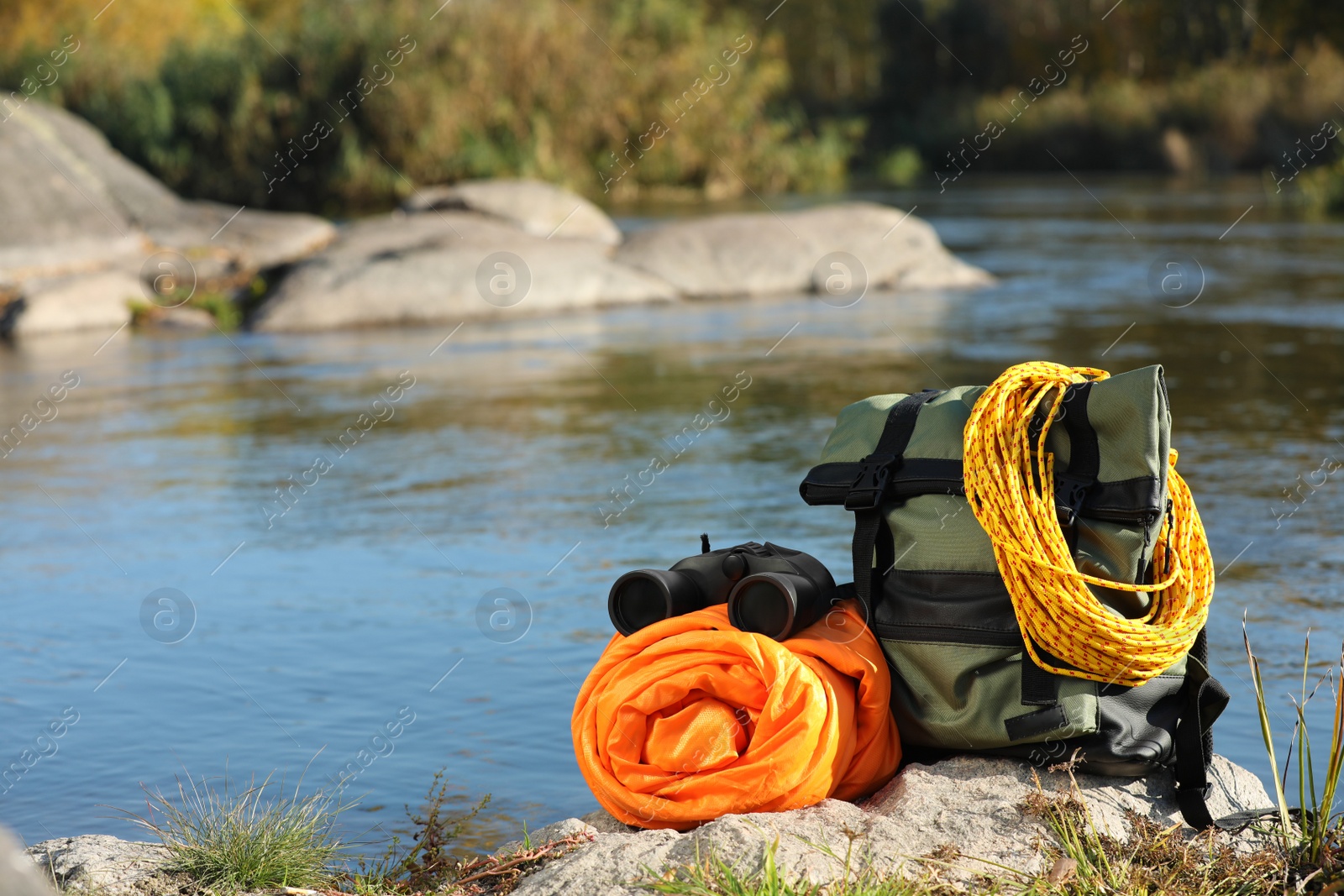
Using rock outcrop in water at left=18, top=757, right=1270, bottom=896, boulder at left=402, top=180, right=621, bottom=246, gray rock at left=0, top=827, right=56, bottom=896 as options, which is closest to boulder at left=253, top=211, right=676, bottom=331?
boulder at left=402, top=180, right=621, bottom=246

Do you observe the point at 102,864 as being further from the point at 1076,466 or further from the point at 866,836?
the point at 1076,466

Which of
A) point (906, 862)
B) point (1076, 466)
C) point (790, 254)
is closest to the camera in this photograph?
point (906, 862)

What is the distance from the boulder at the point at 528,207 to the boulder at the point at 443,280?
11.7 ft

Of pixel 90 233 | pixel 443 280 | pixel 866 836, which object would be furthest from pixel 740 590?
pixel 90 233

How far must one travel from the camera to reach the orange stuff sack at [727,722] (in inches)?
139

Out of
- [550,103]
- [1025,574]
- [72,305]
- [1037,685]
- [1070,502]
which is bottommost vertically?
[1037,685]

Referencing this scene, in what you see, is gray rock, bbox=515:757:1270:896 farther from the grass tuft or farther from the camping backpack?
the grass tuft

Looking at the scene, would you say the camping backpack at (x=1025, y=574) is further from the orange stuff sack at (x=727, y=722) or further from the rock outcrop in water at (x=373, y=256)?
the rock outcrop in water at (x=373, y=256)

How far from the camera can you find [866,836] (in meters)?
3.39

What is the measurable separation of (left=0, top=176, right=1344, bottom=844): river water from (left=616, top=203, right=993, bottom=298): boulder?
3.32 feet

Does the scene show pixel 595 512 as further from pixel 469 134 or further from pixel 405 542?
pixel 469 134

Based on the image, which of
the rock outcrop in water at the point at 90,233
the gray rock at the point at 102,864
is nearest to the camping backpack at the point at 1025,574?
the gray rock at the point at 102,864

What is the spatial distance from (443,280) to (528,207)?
543 cm

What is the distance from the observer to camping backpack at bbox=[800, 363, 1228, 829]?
357 cm
